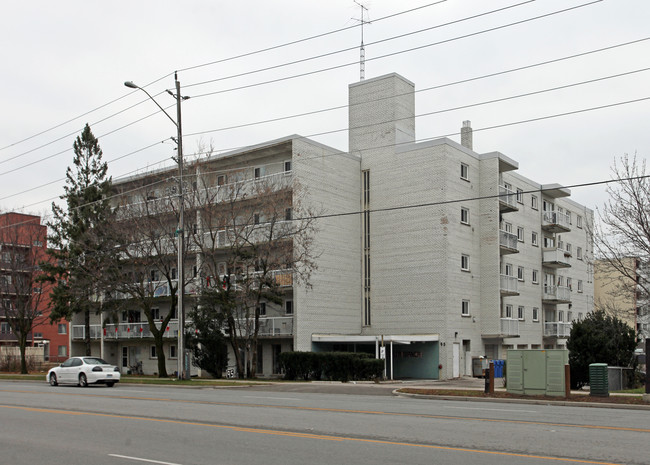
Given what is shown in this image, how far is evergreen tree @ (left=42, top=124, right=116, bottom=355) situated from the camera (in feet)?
138

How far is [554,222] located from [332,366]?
27100 mm

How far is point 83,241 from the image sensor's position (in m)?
45.1

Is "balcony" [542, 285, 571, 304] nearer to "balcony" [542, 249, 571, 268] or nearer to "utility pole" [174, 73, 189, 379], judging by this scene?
"balcony" [542, 249, 571, 268]

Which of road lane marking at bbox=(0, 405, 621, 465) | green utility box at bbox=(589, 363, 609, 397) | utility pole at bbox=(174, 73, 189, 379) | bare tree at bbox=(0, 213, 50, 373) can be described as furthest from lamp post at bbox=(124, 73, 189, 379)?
bare tree at bbox=(0, 213, 50, 373)

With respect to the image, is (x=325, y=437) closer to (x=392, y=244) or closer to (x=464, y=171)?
(x=392, y=244)

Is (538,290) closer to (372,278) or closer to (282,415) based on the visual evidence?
(372,278)

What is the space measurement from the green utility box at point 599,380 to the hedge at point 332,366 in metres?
15.0

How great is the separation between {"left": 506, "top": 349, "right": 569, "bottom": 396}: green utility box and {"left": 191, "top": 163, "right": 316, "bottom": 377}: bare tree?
15916 millimetres

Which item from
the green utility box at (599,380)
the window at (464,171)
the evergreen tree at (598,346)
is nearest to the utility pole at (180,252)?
the evergreen tree at (598,346)

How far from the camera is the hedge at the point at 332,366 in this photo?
3719cm

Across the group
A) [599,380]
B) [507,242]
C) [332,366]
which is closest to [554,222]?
[507,242]

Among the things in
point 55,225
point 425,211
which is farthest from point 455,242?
point 55,225

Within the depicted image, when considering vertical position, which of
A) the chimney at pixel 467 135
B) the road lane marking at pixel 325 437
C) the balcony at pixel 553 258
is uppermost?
the chimney at pixel 467 135

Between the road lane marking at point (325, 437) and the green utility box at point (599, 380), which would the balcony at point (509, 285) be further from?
the road lane marking at point (325, 437)
